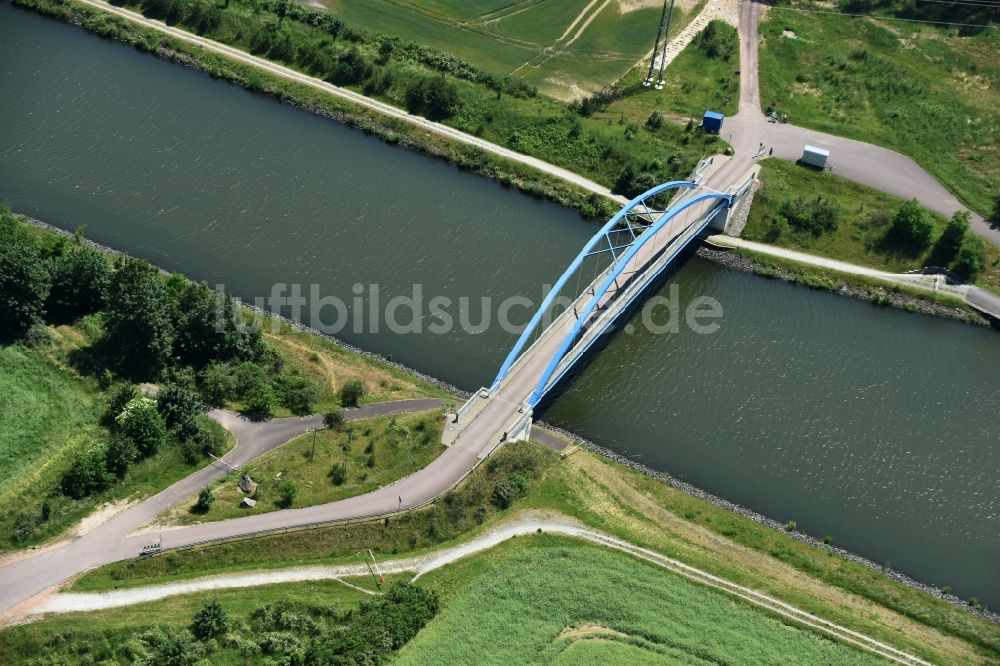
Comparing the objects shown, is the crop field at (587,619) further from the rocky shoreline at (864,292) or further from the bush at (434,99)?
the bush at (434,99)

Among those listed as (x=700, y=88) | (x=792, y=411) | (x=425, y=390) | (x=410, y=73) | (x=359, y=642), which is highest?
(x=700, y=88)

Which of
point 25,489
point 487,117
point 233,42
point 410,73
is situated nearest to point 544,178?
point 487,117

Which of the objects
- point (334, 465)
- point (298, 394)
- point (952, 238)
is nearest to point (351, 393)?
point (298, 394)

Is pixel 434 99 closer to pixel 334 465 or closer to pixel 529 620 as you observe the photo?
pixel 334 465

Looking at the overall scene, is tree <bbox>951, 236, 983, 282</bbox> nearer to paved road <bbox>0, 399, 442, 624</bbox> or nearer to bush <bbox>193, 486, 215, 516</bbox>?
paved road <bbox>0, 399, 442, 624</bbox>

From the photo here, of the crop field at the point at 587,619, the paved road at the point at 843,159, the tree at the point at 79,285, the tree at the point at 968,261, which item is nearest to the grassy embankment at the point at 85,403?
the tree at the point at 79,285

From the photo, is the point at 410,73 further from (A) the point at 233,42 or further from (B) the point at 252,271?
(B) the point at 252,271
